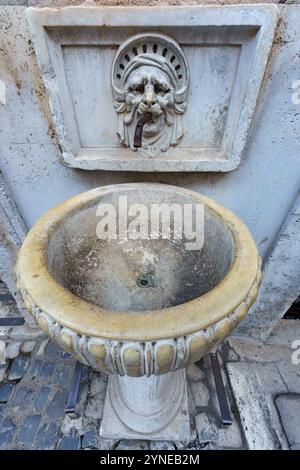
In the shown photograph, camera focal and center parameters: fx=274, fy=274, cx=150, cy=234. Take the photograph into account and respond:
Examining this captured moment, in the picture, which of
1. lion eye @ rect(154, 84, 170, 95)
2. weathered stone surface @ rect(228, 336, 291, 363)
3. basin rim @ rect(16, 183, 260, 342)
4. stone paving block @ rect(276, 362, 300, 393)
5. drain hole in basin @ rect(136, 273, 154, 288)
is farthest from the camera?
weathered stone surface @ rect(228, 336, 291, 363)

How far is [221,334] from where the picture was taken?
0.69 m

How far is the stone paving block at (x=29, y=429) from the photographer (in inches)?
53.4

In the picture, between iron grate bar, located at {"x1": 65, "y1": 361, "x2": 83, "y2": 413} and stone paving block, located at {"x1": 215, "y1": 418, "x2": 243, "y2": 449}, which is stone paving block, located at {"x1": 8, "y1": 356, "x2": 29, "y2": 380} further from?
stone paving block, located at {"x1": 215, "y1": 418, "x2": 243, "y2": 449}

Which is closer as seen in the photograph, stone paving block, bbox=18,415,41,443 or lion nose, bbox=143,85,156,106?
lion nose, bbox=143,85,156,106

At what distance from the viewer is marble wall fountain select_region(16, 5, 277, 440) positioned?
668mm

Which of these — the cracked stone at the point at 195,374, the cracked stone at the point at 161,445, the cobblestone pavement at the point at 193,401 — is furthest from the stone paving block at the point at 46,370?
the cracked stone at the point at 195,374

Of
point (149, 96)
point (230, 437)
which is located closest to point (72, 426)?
point (230, 437)

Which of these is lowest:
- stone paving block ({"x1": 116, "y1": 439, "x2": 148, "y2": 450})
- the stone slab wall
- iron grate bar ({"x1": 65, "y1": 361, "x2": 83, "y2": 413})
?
stone paving block ({"x1": 116, "y1": 439, "x2": 148, "y2": 450})

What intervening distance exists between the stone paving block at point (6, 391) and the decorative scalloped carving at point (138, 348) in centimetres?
117

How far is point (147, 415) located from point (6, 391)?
2.72ft

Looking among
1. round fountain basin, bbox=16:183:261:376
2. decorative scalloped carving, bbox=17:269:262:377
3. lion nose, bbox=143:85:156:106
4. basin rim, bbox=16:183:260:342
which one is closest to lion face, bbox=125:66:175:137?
lion nose, bbox=143:85:156:106

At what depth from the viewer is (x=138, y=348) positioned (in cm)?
63

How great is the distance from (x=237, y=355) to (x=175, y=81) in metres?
1.57
